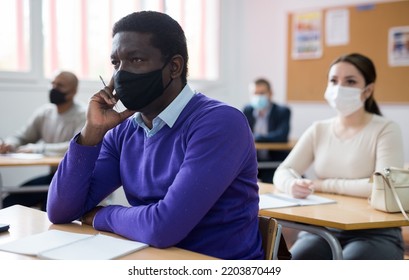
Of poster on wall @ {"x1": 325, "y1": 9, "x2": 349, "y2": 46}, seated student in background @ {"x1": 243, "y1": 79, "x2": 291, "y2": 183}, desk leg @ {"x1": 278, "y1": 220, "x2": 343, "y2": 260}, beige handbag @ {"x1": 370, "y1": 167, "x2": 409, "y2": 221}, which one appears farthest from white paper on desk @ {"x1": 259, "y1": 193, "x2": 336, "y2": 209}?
poster on wall @ {"x1": 325, "y1": 9, "x2": 349, "y2": 46}

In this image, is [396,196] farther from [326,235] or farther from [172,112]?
[172,112]

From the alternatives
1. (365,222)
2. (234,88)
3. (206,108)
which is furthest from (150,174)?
(234,88)

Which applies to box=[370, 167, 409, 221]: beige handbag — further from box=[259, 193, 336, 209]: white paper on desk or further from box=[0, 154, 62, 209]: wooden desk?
box=[0, 154, 62, 209]: wooden desk

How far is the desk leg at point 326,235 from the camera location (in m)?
1.96

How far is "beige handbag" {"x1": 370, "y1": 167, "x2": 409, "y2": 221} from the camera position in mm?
2043

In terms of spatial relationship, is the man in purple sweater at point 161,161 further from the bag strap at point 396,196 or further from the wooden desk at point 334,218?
the bag strap at point 396,196

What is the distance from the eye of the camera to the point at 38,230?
5.01 feet

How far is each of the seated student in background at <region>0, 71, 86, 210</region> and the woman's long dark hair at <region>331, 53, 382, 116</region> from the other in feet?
7.06

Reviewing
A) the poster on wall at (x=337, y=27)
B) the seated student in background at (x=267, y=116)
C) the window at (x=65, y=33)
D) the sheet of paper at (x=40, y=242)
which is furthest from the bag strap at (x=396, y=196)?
the poster on wall at (x=337, y=27)

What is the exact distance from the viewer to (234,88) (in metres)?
6.52

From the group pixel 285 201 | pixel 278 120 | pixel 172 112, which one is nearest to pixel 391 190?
pixel 285 201

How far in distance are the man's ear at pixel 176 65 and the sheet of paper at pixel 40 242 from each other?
0.53m

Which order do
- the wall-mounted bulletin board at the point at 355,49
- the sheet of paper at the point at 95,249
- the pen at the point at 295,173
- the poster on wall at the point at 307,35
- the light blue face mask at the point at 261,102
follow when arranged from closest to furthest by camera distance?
the sheet of paper at the point at 95,249, the pen at the point at 295,173, the wall-mounted bulletin board at the point at 355,49, the light blue face mask at the point at 261,102, the poster on wall at the point at 307,35

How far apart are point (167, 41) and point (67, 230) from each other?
0.62 meters
